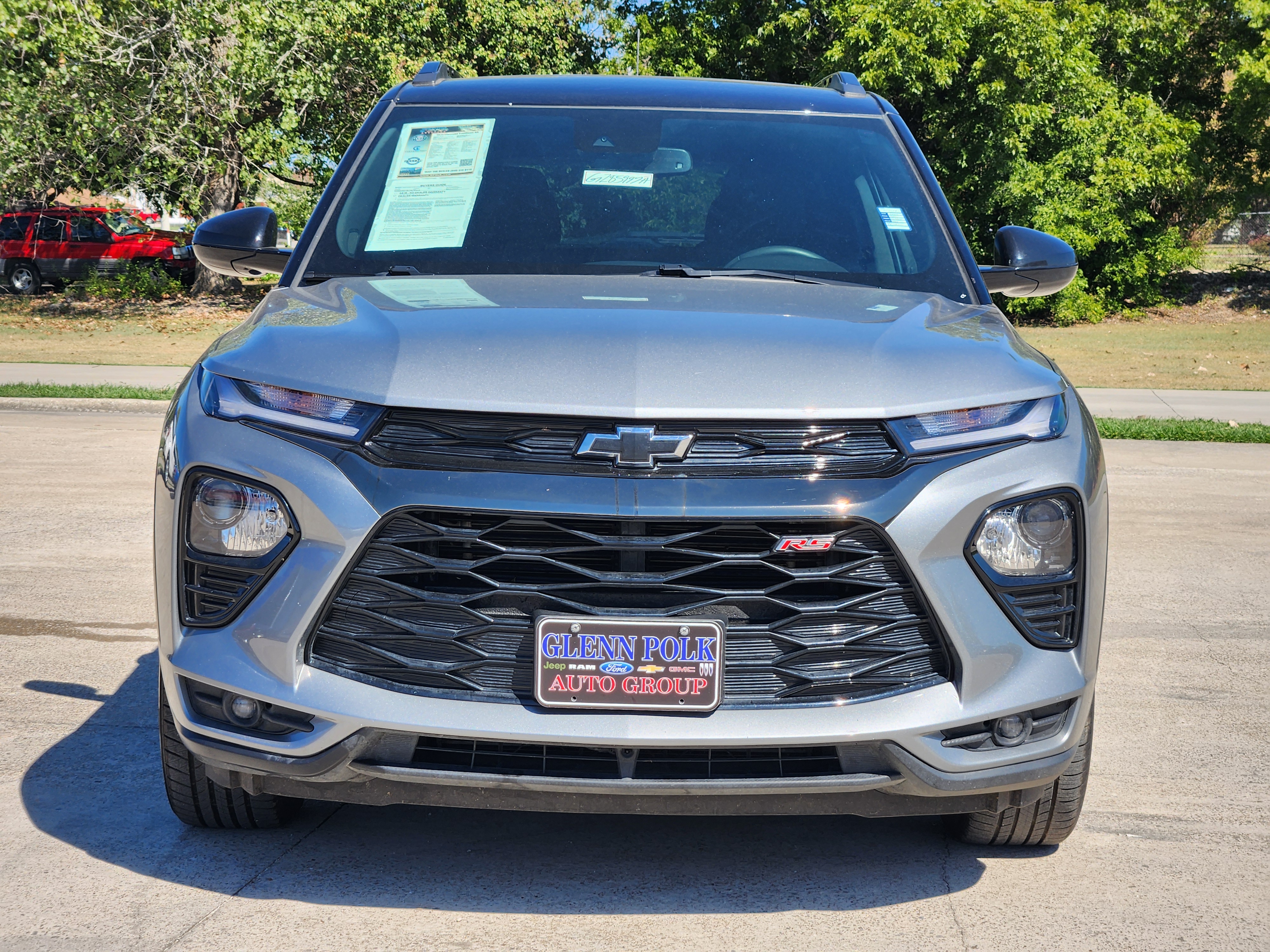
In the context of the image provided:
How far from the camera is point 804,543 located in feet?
8.36

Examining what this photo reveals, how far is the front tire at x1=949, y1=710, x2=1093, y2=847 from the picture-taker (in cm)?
308

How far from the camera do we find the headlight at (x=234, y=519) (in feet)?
8.57

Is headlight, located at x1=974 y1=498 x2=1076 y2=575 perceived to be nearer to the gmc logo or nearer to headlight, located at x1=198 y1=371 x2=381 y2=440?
the gmc logo

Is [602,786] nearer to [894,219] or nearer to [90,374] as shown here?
[894,219]

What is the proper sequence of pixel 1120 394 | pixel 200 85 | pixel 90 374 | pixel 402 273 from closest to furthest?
1. pixel 402 273
2. pixel 1120 394
3. pixel 90 374
4. pixel 200 85

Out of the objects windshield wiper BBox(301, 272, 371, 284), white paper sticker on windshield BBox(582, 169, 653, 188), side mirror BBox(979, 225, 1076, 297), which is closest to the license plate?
windshield wiper BBox(301, 272, 371, 284)

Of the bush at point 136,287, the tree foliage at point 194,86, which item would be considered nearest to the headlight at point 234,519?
the tree foliage at point 194,86

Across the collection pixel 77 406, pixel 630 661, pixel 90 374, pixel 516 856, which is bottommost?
pixel 90 374

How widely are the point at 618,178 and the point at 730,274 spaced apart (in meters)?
0.54

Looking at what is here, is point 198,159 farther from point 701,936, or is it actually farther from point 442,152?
point 701,936

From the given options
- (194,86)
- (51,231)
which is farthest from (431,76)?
(51,231)

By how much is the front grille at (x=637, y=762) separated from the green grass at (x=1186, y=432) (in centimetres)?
937

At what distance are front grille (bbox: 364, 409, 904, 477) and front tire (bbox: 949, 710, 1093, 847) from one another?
3.21ft

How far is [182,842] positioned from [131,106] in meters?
20.9
